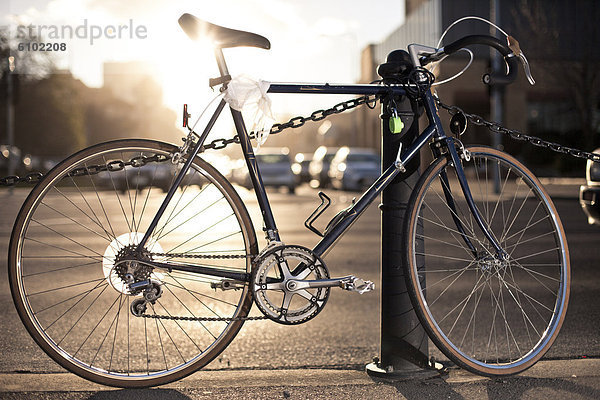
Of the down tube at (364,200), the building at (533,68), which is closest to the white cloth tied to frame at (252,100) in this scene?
the down tube at (364,200)

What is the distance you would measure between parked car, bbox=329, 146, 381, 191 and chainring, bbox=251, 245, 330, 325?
21.8 metres

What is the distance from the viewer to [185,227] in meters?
13.3

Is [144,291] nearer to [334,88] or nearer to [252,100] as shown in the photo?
[252,100]

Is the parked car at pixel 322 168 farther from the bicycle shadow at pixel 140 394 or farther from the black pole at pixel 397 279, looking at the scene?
the bicycle shadow at pixel 140 394

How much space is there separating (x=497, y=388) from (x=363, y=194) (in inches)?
40.3

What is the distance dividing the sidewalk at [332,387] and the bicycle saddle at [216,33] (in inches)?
59.0

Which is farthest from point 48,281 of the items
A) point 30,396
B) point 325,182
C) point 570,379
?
point 325,182

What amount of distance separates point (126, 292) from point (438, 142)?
1562 mm

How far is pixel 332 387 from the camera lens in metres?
3.27

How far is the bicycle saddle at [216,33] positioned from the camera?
10.5ft

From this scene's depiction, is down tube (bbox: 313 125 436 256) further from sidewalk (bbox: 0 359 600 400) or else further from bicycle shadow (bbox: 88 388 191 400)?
bicycle shadow (bbox: 88 388 191 400)

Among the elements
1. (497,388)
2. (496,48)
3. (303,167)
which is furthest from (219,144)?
(303,167)

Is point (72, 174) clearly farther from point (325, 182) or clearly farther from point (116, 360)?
point (325, 182)

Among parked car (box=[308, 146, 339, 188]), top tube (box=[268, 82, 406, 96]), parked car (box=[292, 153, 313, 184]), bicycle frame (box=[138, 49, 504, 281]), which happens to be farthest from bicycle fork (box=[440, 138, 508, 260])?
parked car (box=[292, 153, 313, 184])
